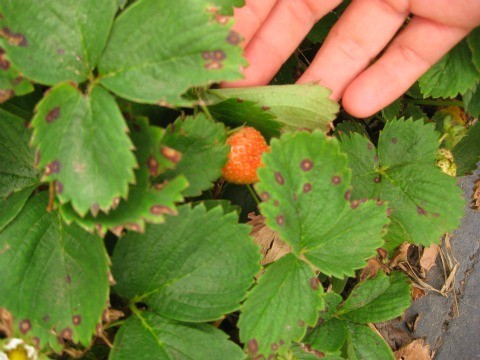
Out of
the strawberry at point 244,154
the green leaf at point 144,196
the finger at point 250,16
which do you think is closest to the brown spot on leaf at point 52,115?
the green leaf at point 144,196

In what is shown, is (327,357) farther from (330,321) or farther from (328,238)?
(328,238)

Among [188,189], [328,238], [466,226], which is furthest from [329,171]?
[466,226]

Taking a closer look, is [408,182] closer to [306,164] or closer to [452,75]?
[452,75]

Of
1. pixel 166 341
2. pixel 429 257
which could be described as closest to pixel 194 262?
pixel 166 341

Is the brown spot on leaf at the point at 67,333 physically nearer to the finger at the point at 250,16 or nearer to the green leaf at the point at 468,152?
the finger at the point at 250,16

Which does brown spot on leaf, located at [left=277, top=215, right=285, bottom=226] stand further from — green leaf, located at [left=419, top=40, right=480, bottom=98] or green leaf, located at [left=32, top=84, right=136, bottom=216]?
green leaf, located at [left=419, top=40, right=480, bottom=98]
